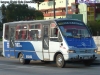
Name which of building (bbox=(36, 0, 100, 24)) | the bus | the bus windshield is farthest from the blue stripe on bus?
building (bbox=(36, 0, 100, 24))

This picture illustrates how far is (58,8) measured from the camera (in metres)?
92.1

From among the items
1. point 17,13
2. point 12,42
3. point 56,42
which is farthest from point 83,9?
point 56,42

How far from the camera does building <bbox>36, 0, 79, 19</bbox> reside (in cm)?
8544

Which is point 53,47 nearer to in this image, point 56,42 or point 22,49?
point 56,42

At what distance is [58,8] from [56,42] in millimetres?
72104

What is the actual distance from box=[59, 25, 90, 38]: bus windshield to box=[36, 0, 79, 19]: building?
6022 centimetres

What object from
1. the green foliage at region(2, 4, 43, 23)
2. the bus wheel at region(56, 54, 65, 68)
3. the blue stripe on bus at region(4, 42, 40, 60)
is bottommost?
the bus wheel at region(56, 54, 65, 68)

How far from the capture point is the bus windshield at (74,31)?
20.2m

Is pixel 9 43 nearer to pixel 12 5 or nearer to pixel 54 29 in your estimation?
pixel 54 29

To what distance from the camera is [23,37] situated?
76.1 ft

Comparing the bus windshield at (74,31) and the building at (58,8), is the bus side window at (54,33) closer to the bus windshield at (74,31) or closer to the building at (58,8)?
the bus windshield at (74,31)

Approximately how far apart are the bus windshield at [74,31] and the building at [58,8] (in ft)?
198

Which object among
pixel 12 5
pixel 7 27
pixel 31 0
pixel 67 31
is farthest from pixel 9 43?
pixel 31 0

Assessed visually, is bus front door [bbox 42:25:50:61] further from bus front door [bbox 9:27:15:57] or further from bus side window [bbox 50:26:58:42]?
bus front door [bbox 9:27:15:57]
